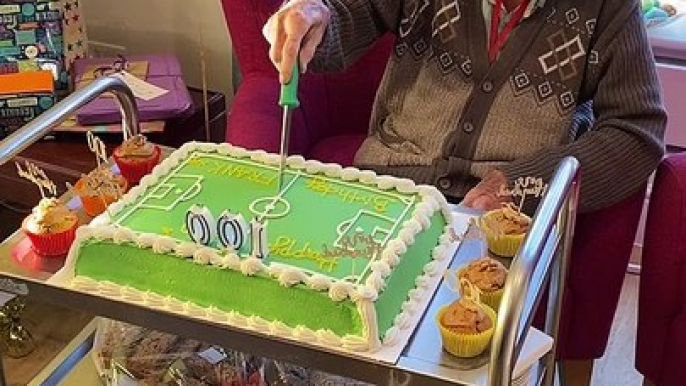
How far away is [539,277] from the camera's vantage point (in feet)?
4.27

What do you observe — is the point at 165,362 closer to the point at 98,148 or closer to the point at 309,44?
the point at 98,148

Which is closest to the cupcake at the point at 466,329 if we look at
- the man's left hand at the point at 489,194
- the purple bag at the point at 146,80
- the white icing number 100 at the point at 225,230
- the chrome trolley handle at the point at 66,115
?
the white icing number 100 at the point at 225,230

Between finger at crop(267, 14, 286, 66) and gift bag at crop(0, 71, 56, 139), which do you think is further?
gift bag at crop(0, 71, 56, 139)

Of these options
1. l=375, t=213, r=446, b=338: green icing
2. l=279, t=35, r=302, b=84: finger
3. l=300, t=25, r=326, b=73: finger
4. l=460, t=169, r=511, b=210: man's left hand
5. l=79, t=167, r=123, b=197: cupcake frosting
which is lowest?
l=460, t=169, r=511, b=210: man's left hand

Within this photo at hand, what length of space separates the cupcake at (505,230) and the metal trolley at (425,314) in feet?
0.11

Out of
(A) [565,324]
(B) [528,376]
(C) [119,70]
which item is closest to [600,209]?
(A) [565,324]

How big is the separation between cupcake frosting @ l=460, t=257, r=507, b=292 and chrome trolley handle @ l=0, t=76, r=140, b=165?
60 centimetres

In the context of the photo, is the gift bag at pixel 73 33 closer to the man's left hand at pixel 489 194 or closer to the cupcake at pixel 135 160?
the cupcake at pixel 135 160

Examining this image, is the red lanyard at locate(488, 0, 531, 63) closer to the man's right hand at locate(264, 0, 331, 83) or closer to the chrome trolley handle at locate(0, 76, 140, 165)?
the man's right hand at locate(264, 0, 331, 83)

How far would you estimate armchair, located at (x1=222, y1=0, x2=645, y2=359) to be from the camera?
5.72 ft

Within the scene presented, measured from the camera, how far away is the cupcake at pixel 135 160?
155 cm

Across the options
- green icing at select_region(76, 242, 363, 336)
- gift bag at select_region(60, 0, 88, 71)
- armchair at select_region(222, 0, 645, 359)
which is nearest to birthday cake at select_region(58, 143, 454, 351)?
green icing at select_region(76, 242, 363, 336)

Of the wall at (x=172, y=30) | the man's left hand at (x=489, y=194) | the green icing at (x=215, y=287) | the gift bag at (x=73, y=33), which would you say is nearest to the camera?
the green icing at (x=215, y=287)

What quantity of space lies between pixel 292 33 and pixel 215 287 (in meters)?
0.36
